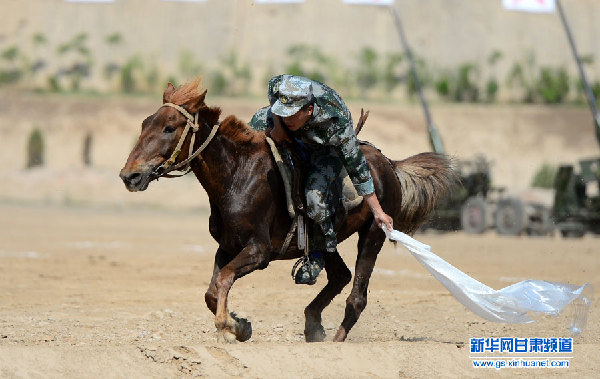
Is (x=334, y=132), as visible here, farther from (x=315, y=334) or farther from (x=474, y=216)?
(x=474, y=216)

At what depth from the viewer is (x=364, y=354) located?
7062 mm

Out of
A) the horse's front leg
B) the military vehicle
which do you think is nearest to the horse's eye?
the horse's front leg

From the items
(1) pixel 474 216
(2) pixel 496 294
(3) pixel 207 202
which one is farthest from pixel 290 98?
(3) pixel 207 202

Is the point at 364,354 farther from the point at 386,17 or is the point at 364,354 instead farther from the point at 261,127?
the point at 386,17

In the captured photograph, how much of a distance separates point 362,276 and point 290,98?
6.02 feet

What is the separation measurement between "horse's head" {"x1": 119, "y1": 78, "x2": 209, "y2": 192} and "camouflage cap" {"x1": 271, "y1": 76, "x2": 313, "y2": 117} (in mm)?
586

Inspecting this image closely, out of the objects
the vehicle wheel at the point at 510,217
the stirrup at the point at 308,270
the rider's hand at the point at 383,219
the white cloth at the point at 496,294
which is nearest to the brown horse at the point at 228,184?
the stirrup at the point at 308,270

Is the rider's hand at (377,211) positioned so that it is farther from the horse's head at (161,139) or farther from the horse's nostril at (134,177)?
the horse's nostril at (134,177)

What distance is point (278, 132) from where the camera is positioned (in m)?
7.83

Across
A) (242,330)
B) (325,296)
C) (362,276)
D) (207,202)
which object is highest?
(362,276)

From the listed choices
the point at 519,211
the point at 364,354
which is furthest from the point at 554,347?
the point at 519,211

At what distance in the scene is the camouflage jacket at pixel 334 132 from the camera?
7.65 m

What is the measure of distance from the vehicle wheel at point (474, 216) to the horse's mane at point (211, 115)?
61.0 feet

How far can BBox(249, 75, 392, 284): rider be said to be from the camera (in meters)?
7.52
